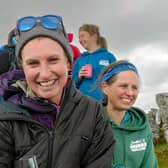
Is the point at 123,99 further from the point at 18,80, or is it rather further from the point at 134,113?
the point at 18,80

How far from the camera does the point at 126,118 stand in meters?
5.35

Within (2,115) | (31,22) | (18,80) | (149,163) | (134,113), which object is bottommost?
(149,163)

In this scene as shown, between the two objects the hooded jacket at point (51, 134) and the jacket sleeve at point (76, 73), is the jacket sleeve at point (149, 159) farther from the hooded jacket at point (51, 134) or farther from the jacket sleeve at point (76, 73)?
the jacket sleeve at point (76, 73)

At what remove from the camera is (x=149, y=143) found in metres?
5.21

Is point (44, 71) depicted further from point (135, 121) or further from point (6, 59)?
point (6, 59)

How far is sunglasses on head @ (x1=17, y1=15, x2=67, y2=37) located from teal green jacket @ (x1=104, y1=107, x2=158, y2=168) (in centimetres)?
176

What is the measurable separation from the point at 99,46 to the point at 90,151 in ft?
15.9

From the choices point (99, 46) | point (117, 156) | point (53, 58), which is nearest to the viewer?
point (53, 58)

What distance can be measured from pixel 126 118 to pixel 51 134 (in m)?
1.99

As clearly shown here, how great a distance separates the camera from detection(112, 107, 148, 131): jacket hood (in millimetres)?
5148

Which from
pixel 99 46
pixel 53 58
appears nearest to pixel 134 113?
pixel 53 58

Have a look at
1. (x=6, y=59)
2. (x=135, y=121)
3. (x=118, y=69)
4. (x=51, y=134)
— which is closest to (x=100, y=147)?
(x=51, y=134)

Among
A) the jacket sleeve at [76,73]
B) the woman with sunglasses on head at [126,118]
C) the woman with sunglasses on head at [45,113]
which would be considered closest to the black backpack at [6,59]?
the woman with sunglasses on head at [126,118]

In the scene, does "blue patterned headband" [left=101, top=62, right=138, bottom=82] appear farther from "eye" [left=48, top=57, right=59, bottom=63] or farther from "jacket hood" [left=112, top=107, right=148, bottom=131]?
"eye" [left=48, top=57, right=59, bottom=63]
